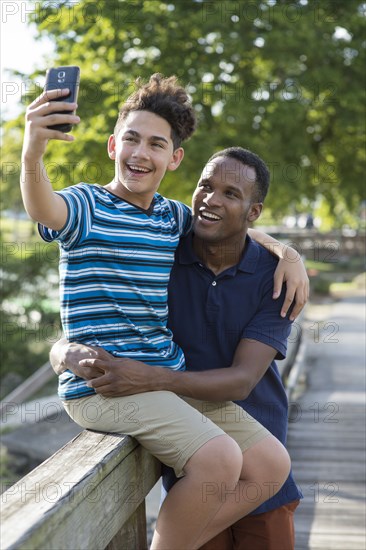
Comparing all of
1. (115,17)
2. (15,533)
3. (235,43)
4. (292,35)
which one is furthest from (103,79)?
(15,533)

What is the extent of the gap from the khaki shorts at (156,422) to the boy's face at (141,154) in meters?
0.67

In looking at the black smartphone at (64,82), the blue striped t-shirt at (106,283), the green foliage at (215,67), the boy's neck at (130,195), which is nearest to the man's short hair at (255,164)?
the boy's neck at (130,195)

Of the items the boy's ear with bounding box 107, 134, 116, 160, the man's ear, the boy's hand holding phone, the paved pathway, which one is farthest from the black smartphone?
the paved pathway

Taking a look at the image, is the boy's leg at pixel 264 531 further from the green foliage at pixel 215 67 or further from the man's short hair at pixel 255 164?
the green foliage at pixel 215 67

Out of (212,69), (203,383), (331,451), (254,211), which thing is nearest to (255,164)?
(254,211)

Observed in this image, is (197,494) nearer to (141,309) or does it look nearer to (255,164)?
(141,309)

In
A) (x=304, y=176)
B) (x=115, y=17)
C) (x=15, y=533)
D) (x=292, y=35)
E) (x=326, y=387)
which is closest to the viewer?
(x=15, y=533)

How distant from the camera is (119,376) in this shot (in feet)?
7.56

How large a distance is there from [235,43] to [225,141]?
1.88m

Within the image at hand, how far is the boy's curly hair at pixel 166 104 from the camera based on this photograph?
2.74 m

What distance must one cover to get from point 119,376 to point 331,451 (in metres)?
3.37

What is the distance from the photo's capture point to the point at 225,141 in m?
16.0

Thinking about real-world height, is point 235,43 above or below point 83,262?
above

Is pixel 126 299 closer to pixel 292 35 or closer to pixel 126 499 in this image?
pixel 126 499
